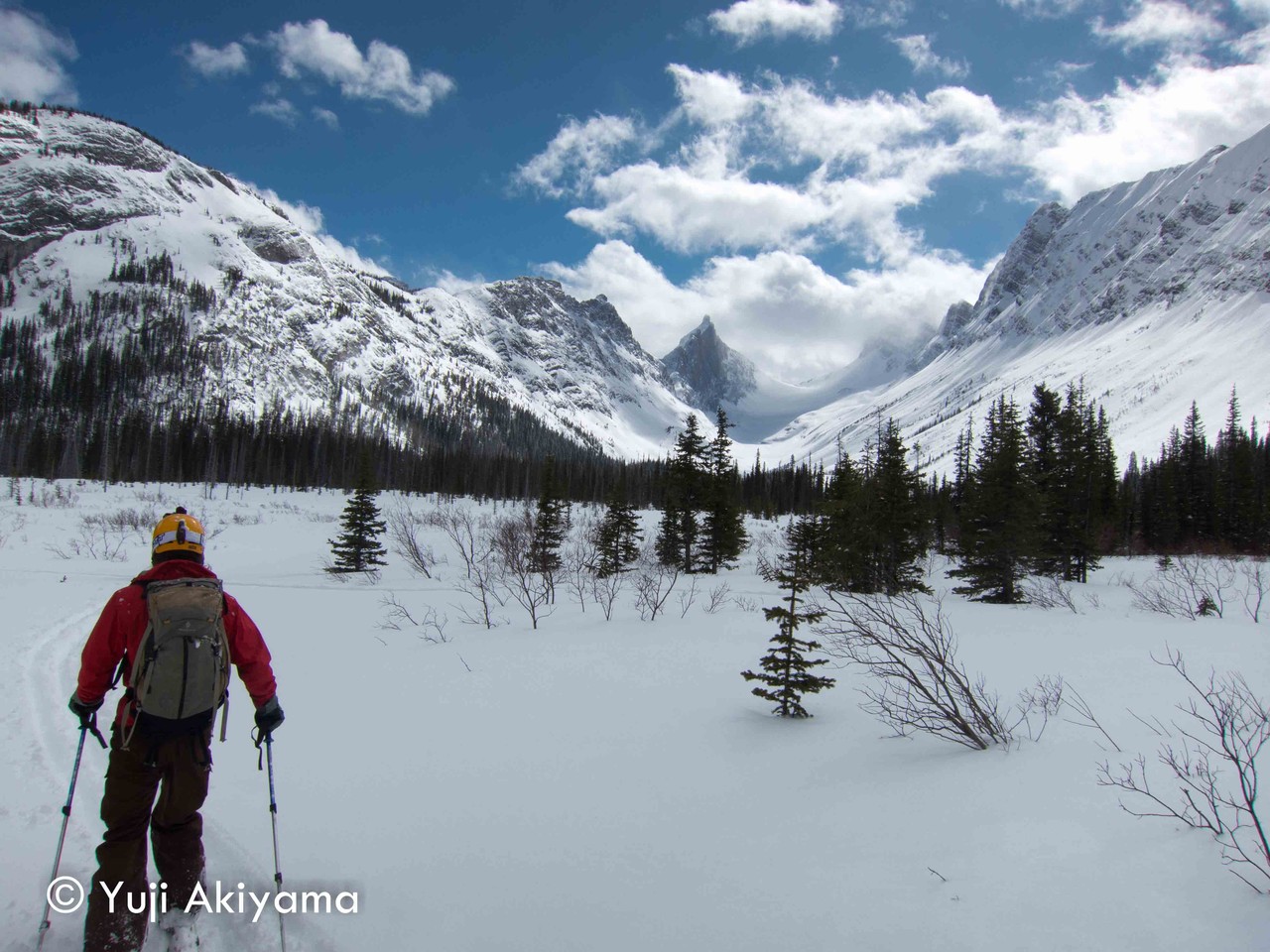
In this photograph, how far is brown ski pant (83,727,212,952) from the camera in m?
3.32

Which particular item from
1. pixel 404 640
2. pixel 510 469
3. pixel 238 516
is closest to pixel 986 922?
pixel 404 640

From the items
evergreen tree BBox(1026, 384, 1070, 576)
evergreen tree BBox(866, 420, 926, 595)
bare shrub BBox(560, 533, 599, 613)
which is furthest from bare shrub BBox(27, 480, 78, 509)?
evergreen tree BBox(1026, 384, 1070, 576)

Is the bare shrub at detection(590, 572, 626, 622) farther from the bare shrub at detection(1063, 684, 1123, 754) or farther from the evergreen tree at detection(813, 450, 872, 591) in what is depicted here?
the bare shrub at detection(1063, 684, 1123, 754)

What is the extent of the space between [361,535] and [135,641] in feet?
74.0

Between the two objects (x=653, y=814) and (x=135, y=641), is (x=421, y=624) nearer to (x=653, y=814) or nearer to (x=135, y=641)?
(x=653, y=814)

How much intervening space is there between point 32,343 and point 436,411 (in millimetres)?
74672

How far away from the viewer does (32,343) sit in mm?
103812

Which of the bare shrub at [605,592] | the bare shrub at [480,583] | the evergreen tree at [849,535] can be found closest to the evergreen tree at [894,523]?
the evergreen tree at [849,535]

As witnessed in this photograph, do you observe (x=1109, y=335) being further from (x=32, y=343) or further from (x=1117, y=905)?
(x=32, y=343)

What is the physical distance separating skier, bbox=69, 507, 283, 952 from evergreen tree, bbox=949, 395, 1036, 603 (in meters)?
22.4

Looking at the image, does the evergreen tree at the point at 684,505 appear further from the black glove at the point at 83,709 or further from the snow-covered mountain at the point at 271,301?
the snow-covered mountain at the point at 271,301

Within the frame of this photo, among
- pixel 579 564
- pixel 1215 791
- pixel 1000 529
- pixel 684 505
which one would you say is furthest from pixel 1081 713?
pixel 684 505

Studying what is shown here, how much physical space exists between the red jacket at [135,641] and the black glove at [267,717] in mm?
43

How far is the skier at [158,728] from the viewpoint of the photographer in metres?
3.36
